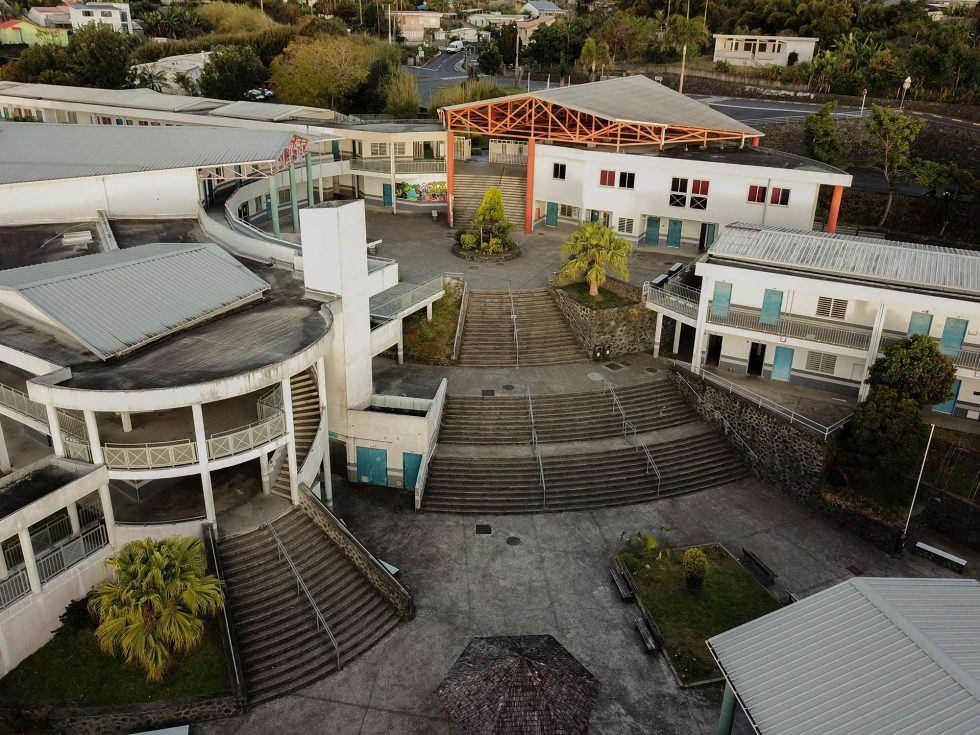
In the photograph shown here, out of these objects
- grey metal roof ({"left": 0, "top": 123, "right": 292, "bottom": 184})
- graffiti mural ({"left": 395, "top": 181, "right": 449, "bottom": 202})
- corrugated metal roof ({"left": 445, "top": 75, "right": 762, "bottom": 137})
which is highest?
corrugated metal roof ({"left": 445, "top": 75, "right": 762, "bottom": 137})

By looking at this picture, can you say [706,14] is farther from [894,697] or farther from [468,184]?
[894,697]

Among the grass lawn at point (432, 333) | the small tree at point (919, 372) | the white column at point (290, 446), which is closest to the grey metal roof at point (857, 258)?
the small tree at point (919, 372)

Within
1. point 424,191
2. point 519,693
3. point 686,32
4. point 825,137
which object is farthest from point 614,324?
point 686,32

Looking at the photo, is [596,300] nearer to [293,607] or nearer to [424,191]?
[424,191]

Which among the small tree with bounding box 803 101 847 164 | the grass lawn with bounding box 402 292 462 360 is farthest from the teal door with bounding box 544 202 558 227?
the small tree with bounding box 803 101 847 164

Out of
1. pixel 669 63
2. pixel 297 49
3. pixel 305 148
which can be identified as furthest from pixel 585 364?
pixel 669 63

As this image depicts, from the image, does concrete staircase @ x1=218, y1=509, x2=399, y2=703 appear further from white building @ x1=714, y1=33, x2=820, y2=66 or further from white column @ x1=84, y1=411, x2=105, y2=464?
white building @ x1=714, y1=33, x2=820, y2=66
